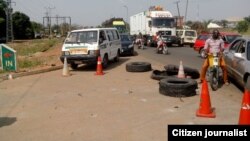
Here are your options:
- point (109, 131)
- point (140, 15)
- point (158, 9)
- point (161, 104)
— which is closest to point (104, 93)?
point (161, 104)

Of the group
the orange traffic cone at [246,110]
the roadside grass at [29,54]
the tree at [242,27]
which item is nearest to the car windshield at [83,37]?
the roadside grass at [29,54]

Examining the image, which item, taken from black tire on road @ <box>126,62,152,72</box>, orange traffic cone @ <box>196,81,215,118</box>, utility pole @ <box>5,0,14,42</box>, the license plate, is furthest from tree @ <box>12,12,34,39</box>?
orange traffic cone @ <box>196,81,215,118</box>

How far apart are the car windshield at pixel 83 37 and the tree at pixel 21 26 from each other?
266 feet

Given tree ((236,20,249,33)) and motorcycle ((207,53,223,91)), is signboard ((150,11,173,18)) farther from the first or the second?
tree ((236,20,249,33))

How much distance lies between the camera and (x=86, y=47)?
50.1 feet

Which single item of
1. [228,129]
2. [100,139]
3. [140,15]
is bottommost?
[100,139]

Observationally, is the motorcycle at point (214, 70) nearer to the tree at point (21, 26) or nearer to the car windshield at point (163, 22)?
the car windshield at point (163, 22)

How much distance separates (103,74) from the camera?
47.1ft

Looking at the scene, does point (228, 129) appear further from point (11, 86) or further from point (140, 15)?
point (140, 15)

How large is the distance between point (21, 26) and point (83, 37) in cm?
8376

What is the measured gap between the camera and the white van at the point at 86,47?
599 inches

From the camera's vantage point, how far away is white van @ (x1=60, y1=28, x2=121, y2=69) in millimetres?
15219

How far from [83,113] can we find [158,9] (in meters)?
30.8

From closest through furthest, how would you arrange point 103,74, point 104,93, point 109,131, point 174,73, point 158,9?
point 109,131, point 104,93, point 174,73, point 103,74, point 158,9
